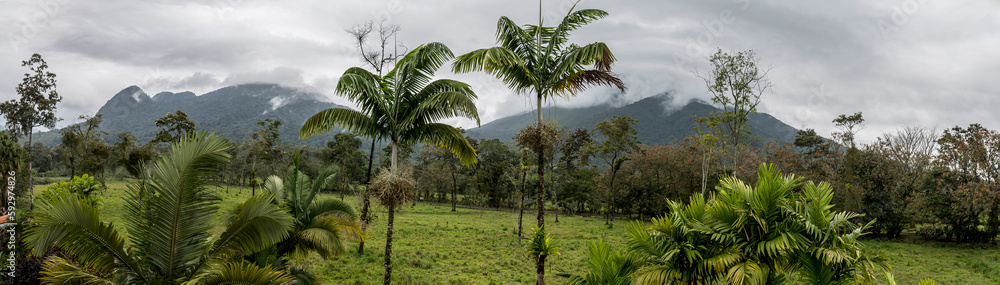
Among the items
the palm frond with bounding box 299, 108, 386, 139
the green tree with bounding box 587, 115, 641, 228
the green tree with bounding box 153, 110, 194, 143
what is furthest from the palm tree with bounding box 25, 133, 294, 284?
the green tree with bounding box 587, 115, 641, 228

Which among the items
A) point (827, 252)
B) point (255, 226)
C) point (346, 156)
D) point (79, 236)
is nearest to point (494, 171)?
point (346, 156)

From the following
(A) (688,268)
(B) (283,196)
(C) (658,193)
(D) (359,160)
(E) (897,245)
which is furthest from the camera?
(D) (359,160)

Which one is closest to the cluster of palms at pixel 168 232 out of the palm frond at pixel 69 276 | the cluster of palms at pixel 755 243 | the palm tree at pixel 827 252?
the palm frond at pixel 69 276

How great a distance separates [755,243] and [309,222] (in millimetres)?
7961

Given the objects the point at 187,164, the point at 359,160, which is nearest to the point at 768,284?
the point at 187,164

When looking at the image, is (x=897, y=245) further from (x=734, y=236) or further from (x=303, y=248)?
(x=303, y=248)

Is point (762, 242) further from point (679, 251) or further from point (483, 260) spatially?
point (483, 260)

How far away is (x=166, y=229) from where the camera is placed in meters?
4.69

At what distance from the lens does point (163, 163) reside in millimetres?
4586

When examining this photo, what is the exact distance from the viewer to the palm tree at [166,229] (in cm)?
441

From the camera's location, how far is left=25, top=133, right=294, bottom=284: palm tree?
4.41m

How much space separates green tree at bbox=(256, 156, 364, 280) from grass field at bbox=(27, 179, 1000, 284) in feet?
3.28

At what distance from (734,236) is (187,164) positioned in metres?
6.07

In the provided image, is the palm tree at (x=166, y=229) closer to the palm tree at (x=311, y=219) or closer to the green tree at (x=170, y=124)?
the palm tree at (x=311, y=219)
